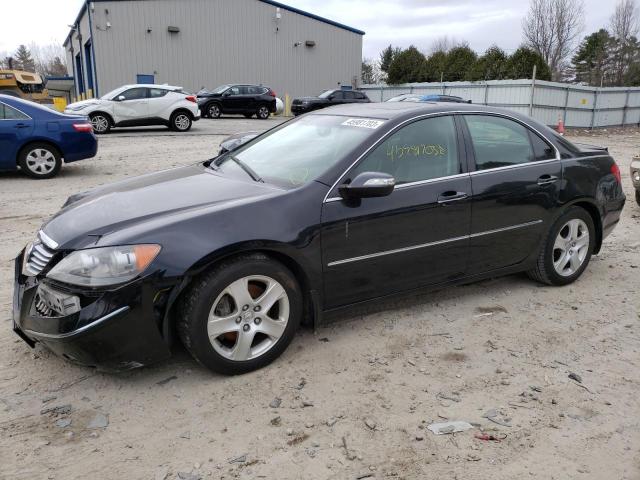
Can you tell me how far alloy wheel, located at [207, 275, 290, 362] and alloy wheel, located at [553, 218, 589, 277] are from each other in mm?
2580

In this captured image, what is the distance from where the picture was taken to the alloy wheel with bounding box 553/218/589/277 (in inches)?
184

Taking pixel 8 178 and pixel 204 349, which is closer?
pixel 204 349

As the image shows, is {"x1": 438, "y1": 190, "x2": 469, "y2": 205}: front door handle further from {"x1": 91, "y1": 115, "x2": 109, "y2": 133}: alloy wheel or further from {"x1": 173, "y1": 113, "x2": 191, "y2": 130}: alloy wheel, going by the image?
{"x1": 173, "y1": 113, "x2": 191, "y2": 130}: alloy wheel

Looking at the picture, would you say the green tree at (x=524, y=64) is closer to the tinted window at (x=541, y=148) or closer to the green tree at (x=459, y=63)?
the green tree at (x=459, y=63)

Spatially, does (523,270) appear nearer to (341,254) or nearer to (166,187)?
(341,254)

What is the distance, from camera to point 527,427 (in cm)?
284

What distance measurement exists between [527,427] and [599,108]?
25.8 metres

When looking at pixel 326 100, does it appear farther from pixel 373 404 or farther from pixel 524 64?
pixel 373 404

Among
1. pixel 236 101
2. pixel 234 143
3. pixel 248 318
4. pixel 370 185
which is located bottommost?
pixel 248 318

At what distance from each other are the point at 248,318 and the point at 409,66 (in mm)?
39870

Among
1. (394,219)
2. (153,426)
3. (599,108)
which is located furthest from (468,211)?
(599,108)

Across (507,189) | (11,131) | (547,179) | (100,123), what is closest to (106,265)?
(507,189)

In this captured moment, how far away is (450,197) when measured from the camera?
3.93m

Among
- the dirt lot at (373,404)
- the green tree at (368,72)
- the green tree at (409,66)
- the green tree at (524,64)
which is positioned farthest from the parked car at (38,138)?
the green tree at (368,72)
